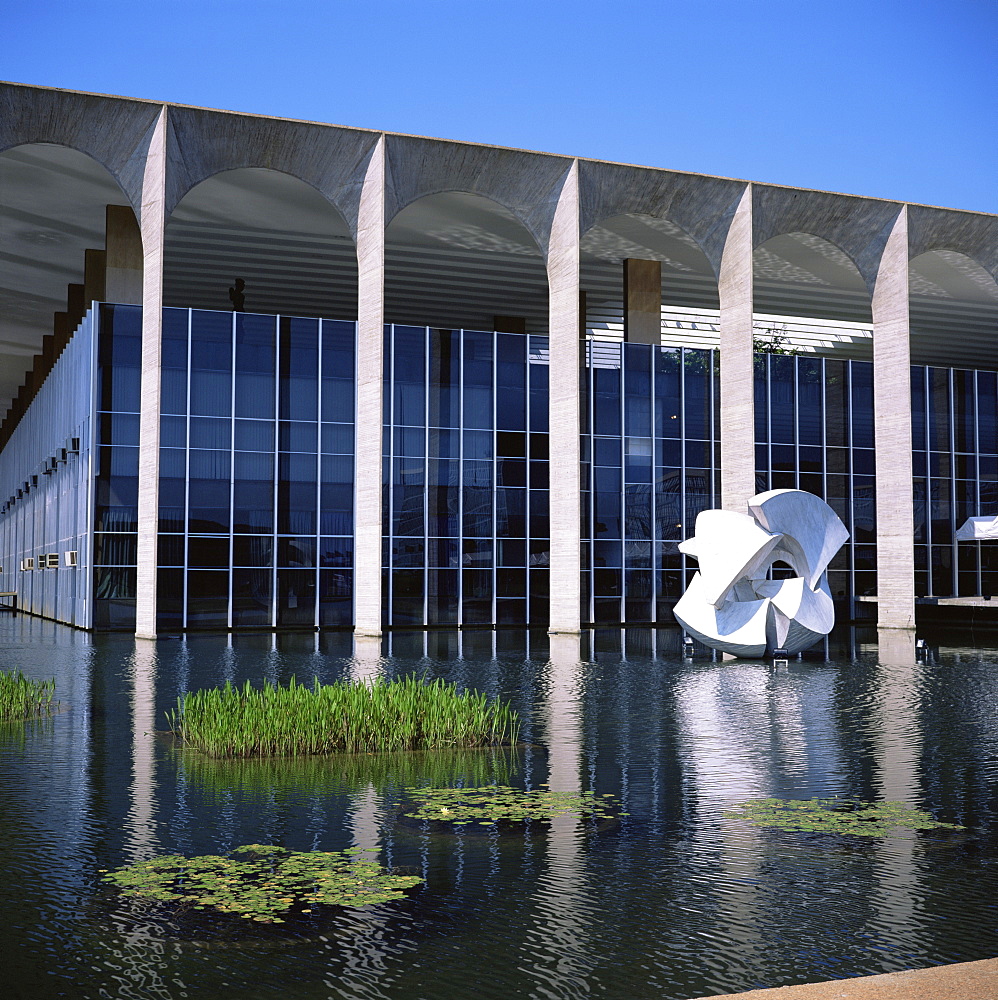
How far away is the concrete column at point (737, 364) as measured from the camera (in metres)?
29.7

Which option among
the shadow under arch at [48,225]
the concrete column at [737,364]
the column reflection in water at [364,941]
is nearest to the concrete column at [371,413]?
Result: the shadow under arch at [48,225]

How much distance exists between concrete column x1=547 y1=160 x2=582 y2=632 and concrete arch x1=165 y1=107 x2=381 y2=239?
4.91 m

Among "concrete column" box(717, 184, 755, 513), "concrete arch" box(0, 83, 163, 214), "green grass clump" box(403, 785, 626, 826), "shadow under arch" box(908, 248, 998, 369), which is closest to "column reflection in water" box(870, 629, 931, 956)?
"green grass clump" box(403, 785, 626, 826)

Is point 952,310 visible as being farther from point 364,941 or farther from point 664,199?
point 364,941

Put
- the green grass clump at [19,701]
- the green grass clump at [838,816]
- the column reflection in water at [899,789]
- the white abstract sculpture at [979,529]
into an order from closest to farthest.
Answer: the column reflection in water at [899,789] < the green grass clump at [838,816] < the green grass clump at [19,701] < the white abstract sculpture at [979,529]

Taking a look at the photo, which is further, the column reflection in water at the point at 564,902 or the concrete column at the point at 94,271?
the concrete column at the point at 94,271

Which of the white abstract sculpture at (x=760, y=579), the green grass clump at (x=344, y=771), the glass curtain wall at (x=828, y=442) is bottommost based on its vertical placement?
the green grass clump at (x=344, y=771)

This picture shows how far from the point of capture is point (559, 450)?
28406 millimetres

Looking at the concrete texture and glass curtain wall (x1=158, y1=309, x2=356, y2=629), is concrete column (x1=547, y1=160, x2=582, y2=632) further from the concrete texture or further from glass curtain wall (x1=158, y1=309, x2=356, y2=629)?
the concrete texture

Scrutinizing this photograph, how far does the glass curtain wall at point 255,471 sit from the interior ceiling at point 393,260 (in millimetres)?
3592

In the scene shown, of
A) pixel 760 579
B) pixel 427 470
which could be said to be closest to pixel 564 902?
pixel 760 579

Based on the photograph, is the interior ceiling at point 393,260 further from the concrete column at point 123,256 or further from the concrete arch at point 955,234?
the concrete arch at point 955,234

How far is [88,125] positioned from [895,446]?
21.2 meters

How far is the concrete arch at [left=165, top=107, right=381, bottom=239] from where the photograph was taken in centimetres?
2564
